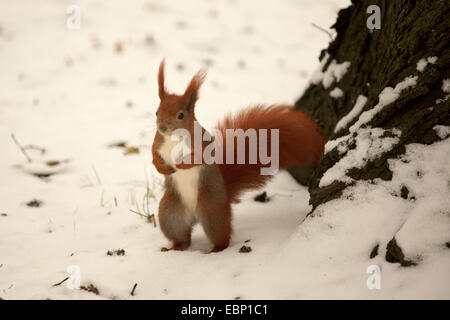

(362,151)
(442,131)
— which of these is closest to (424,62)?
(442,131)

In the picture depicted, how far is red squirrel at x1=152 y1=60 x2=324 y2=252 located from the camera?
1.68m

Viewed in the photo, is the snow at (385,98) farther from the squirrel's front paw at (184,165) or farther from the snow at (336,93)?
the squirrel's front paw at (184,165)

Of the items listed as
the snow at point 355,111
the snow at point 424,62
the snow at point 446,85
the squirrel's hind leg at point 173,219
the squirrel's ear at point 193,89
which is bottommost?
the squirrel's hind leg at point 173,219

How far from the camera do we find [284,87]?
13.1ft

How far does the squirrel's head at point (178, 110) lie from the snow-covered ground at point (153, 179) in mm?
528

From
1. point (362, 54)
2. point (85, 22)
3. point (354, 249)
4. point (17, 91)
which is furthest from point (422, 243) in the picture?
point (85, 22)

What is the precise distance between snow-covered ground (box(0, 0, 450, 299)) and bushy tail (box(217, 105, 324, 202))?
23 centimetres

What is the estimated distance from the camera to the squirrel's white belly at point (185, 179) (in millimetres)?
1719

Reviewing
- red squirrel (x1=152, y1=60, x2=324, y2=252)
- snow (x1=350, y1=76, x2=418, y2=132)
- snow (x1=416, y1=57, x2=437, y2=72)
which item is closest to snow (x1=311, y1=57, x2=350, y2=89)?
red squirrel (x1=152, y1=60, x2=324, y2=252)

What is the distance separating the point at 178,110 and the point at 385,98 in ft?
2.51

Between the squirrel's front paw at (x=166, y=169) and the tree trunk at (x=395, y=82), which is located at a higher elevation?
the tree trunk at (x=395, y=82)

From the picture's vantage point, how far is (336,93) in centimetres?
226

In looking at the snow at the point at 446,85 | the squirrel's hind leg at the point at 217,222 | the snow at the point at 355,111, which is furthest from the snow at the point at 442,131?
the squirrel's hind leg at the point at 217,222

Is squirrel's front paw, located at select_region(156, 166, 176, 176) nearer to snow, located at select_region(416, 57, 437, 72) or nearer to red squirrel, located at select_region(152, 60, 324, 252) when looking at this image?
red squirrel, located at select_region(152, 60, 324, 252)
